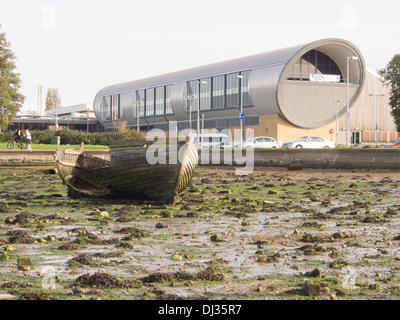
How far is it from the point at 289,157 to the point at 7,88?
40.5m

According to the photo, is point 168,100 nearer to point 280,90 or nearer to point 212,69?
point 212,69

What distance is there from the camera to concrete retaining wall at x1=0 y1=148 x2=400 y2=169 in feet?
94.0

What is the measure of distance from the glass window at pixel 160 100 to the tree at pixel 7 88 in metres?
29.5

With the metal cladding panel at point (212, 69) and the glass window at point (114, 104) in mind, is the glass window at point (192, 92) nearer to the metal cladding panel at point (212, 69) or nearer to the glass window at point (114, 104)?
the metal cladding panel at point (212, 69)

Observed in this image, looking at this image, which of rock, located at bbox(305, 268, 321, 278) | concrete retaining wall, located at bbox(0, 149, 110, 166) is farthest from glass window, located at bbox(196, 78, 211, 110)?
rock, located at bbox(305, 268, 321, 278)

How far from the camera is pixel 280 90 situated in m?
67.2

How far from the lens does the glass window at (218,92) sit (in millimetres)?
77812

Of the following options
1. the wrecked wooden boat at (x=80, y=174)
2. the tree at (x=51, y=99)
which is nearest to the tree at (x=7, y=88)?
the wrecked wooden boat at (x=80, y=174)

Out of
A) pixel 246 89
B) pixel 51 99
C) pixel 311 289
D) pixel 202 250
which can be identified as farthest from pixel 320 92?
pixel 51 99

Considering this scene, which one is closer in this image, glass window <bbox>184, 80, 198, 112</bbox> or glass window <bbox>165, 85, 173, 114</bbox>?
glass window <bbox>184, 80, 198, 112</bbox>

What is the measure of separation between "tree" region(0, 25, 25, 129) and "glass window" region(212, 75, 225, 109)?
2683cm

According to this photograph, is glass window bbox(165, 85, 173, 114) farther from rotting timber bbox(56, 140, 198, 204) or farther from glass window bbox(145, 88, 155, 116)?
rotting timber bbox(56, 140, 198, 204)
